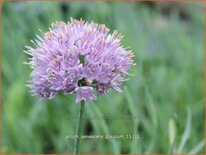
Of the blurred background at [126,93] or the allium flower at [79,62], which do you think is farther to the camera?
the blurred background at [126,93]

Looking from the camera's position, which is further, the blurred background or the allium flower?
the blurred background

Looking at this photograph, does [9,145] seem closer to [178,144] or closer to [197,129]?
[178,144]

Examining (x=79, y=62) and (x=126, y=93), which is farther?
(x=126, y=93)

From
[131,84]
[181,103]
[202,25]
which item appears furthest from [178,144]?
[202,25]
